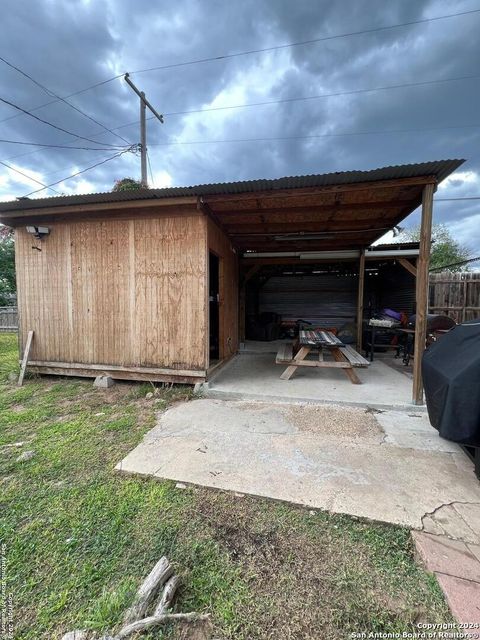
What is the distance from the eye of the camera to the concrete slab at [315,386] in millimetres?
3326

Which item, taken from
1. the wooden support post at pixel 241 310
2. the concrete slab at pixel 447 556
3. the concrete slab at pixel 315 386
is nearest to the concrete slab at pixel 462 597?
the concrete slab at pixel 447 556

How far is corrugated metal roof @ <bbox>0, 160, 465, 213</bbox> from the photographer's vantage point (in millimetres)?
2738

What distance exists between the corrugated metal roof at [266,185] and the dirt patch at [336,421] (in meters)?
2.61

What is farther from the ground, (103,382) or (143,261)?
(143,261)

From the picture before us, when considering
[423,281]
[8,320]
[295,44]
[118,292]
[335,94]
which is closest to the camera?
[423,281]

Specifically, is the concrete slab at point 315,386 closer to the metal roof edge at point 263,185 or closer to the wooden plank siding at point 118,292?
the wooden plank siding at point 118,292

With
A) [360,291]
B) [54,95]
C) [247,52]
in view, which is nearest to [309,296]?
[360,291]

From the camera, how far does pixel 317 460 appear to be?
2086 millimetres

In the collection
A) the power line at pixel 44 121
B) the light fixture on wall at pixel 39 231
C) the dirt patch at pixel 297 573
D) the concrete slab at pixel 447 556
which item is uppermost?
the power line at pixel 44 121

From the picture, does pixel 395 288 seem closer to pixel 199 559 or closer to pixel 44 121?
pixel 199 559

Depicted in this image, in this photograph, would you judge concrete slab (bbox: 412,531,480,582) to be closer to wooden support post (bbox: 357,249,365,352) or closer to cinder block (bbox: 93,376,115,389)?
cinder block (bbox: 93,376,115,389)

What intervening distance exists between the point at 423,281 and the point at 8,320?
15.3 metres

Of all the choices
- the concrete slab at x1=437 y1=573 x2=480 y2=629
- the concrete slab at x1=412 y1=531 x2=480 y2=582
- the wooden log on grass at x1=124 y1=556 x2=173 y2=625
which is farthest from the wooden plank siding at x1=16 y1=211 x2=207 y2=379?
the concrete slab at x1=437 y1=573 x2=480 y2=629

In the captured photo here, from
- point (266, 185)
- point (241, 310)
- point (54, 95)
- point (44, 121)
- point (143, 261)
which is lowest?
point (241, 310)
